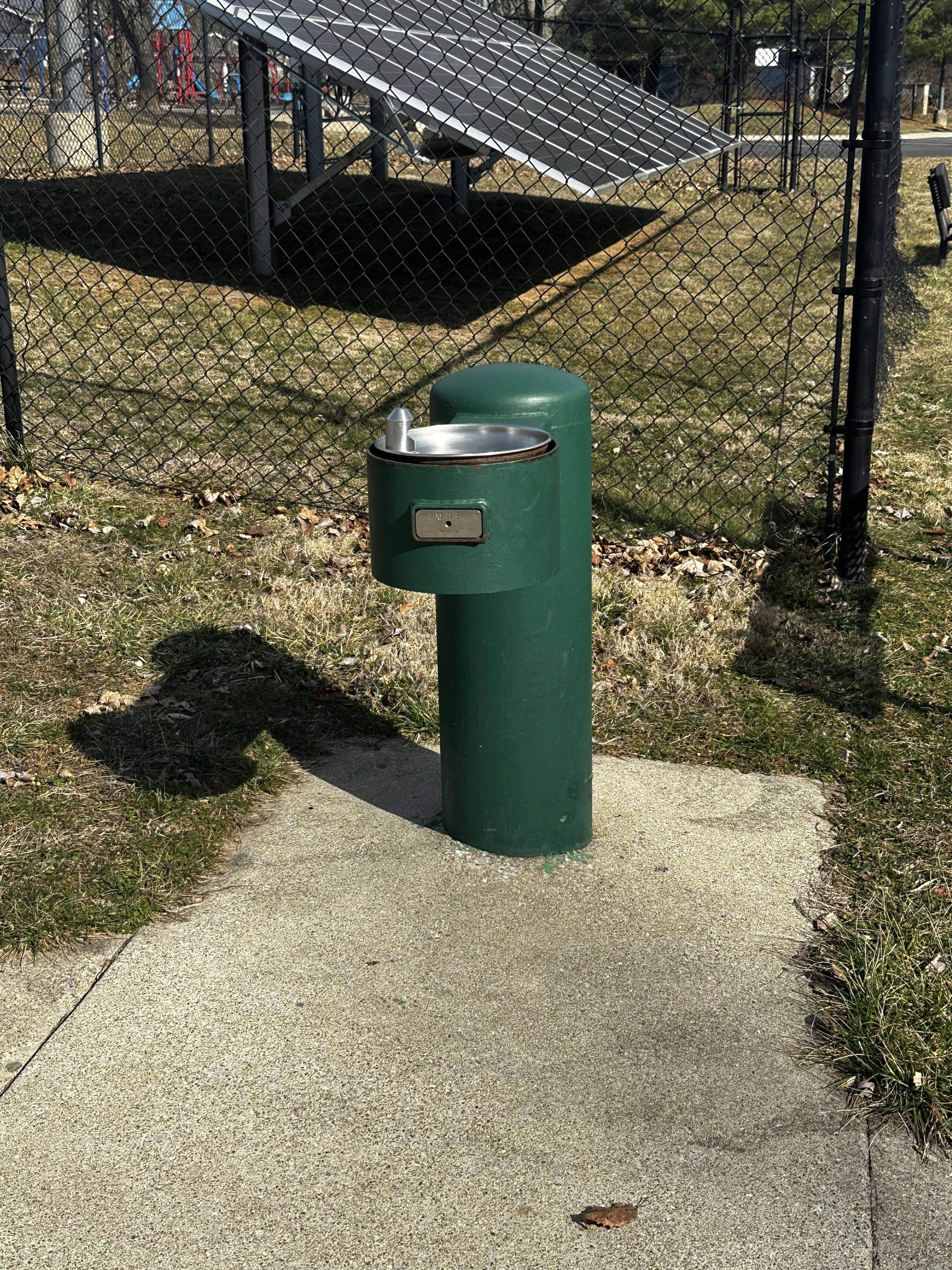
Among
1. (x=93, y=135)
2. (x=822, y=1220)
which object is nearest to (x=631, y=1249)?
(x=822, y=1220)

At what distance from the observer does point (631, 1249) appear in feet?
7.69

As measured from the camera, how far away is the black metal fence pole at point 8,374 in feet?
19.5

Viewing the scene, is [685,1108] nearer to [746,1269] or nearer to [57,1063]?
[746,1269]

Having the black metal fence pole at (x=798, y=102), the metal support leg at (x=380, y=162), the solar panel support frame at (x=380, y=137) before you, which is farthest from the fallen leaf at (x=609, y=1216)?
the metal support leg at (x=380, y=162)

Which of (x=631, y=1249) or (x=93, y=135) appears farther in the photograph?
(x=93, y=135)

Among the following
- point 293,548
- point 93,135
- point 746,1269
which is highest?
point 93,135

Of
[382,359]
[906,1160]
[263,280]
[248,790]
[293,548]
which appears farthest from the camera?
[263,280]

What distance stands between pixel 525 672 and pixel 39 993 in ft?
4.57

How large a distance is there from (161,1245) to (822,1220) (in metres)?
1.21

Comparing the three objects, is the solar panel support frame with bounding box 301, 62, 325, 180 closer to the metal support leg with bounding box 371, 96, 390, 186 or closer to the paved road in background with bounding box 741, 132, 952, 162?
the metal support leg with bounding box 371, 96, 390, 186

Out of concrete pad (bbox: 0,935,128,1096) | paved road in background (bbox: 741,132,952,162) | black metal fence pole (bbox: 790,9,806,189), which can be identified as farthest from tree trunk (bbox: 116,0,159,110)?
concrete pad (bbox: 0,935,128,1096)

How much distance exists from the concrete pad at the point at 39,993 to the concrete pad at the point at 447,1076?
0.05 m

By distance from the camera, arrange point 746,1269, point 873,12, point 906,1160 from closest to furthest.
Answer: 1. point 746,1269
2. point 906,1160
3. point 873,12

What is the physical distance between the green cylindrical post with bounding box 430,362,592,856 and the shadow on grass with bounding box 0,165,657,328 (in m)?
5.83
